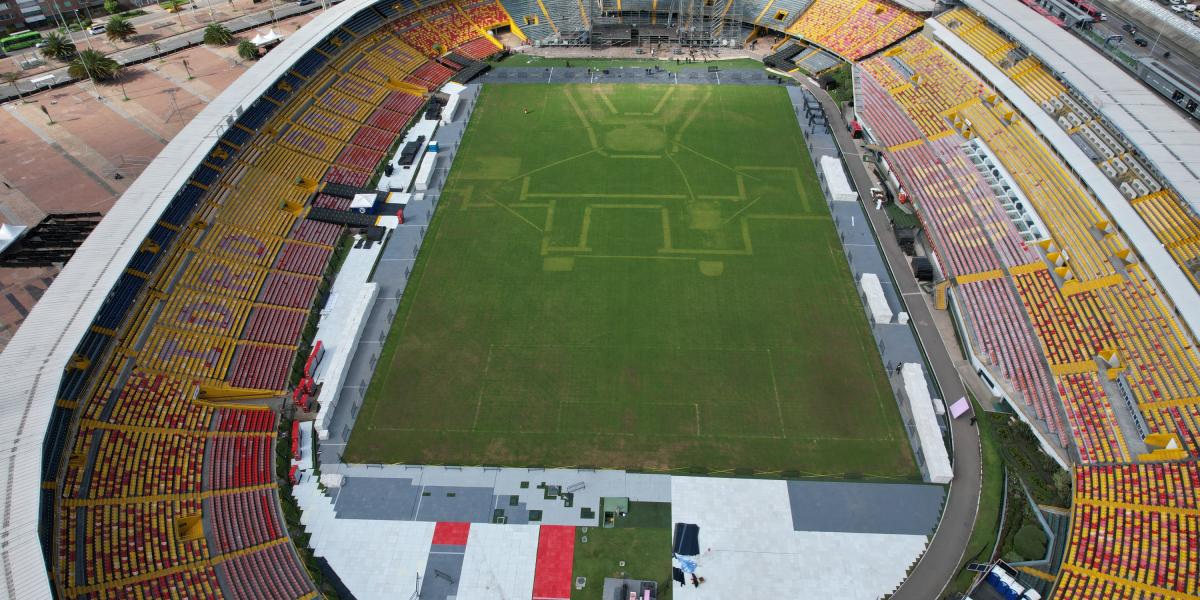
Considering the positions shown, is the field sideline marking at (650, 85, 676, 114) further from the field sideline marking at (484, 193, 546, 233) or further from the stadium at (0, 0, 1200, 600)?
the field sideline marking at (484, 193, 546, 233)

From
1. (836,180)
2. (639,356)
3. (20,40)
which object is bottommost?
(639,356)

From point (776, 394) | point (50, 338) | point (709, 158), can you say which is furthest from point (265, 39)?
point (776, 394)

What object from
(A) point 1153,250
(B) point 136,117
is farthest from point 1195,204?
(B) point 136,117

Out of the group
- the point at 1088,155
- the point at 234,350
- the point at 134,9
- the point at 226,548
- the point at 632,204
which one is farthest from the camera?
the point at 134,9

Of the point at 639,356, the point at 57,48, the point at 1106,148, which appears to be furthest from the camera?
the point at 57,48

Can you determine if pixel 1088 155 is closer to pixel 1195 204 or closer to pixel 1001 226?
pixel 1001 226

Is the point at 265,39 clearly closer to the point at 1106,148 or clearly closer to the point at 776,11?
the point at 776,11

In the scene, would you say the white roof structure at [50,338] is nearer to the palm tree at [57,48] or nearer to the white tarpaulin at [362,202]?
the white tarpaulin at [362,202]
